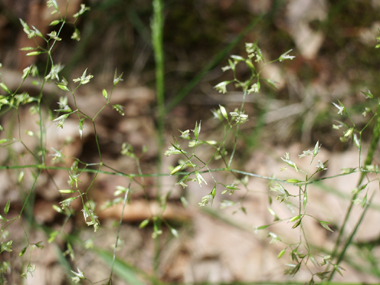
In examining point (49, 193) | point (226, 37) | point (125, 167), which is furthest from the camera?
point (226, 37)

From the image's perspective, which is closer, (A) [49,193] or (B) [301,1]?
(A) [49,193]

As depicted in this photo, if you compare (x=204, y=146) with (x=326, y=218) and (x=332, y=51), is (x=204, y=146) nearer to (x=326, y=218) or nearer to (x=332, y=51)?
(x=326, y=218)

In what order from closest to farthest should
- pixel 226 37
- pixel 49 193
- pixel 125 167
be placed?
pixel 49 193
pixel 125 167
pixel 226 37

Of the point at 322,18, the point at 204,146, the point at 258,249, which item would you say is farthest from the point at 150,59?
the point at 258,249

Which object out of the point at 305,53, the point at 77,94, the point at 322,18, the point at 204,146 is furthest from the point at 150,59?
the point at 322,18

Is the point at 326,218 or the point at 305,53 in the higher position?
the point at 305,53

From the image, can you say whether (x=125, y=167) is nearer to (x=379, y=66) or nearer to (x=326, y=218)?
(x=326, y=218)

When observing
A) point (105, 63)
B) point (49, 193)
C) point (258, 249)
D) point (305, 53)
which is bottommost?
point (258, 249)
